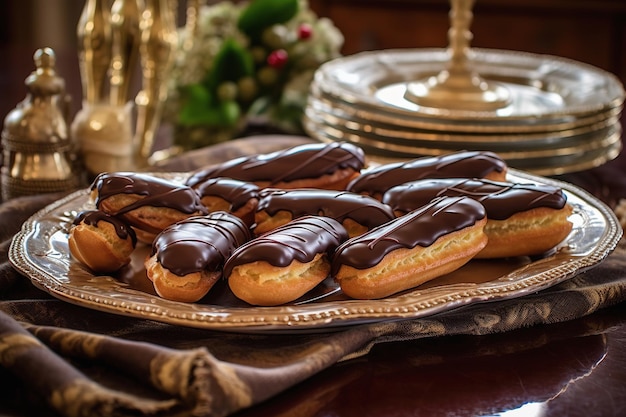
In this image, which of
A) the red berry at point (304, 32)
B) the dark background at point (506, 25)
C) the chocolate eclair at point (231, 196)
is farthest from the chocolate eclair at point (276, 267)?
the dark background at point (506, 25)

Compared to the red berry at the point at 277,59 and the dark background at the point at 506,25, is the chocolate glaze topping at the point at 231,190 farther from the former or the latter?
the dark background at the point at 506,25

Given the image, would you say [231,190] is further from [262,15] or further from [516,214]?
[262,15]

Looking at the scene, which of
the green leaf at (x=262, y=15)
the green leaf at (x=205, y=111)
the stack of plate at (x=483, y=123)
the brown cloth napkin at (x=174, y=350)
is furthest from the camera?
the green leaf at (x=262, y=15)

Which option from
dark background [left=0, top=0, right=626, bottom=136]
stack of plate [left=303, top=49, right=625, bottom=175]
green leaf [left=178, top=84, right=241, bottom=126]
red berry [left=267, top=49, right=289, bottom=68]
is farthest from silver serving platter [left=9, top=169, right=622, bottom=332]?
dark background [left=0, top=0, right=626, bottom=136]

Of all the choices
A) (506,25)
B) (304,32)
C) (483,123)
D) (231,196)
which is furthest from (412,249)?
(506,25)

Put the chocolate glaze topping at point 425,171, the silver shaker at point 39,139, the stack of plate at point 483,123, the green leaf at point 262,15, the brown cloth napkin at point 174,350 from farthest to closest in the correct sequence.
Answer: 1. the green leaf at point 262,15
2. the stack of plate at point 483,123
3. the silver shaker at point 39,139
4. the chocolate glaze topping at point 425,171
5. the brown cloth napkin at point 174,350

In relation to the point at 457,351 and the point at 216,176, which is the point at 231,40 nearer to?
the point at 216,176

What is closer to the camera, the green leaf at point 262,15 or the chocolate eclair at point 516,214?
the chocolate eclair at point 516,214
